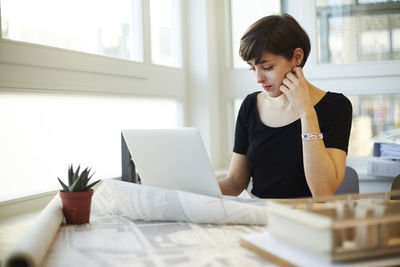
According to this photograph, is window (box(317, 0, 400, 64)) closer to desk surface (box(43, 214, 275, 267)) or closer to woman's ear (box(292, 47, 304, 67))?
woman's ear (box(292, 47, 304, 67))

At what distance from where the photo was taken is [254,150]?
1.83 meters

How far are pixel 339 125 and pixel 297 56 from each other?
301mm

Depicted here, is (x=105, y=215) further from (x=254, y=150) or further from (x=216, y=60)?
(x=216, y=60)

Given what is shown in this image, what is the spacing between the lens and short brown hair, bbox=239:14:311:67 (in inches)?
64.0

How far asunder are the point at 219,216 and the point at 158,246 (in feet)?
0.68

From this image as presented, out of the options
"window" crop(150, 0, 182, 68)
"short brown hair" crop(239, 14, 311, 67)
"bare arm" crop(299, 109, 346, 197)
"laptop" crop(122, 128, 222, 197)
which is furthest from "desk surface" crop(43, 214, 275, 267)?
"window" crop(150, 0, 182, 68)

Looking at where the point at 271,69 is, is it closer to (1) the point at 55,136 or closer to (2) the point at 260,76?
(2) the point at 260,76

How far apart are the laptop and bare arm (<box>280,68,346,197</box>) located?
478 millimetres

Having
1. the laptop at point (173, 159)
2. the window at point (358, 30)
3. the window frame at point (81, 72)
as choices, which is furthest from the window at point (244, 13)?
the laptop at point (173, 159)

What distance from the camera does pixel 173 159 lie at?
1.24 meters

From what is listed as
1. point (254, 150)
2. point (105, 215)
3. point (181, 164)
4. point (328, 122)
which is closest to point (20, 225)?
point (105, 215)

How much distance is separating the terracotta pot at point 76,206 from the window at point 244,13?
173 centimetres

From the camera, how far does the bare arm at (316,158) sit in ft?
5.09

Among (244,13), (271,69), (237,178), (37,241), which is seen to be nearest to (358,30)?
(244,13)
